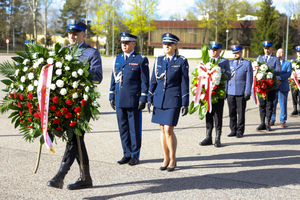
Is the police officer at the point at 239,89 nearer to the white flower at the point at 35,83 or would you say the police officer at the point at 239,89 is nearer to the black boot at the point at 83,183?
the black boot at the point at 83,183


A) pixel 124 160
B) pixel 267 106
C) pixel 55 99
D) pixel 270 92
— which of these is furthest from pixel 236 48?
pixel 55 99

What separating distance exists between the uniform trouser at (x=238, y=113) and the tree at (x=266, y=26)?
5438 centimetres

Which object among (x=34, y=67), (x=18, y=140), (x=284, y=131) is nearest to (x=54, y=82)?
(x=34, y=67)

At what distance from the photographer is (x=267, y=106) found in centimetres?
896

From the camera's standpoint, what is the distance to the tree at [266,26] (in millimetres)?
59188

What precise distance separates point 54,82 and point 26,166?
1914 mm

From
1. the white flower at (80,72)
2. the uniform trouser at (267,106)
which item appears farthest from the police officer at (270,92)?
the white flower at (80,72)

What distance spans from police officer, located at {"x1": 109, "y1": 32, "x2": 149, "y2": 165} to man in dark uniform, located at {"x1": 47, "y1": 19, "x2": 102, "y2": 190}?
111 cm

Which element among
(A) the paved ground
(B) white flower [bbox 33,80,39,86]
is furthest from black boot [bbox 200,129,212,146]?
(B) white flower [bbox 33,80,39,86]

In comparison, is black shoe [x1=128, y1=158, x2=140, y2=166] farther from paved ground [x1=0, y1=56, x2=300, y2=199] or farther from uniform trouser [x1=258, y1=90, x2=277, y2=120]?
uniform trouser [x1=258, y1=90, x2=277, y2=120]

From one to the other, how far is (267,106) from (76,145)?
20.2ft

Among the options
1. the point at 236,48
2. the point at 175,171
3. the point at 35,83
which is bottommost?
the point at 175,171

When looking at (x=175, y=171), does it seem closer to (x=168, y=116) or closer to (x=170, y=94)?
(x=168, y=116)

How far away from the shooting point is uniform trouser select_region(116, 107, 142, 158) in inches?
225
